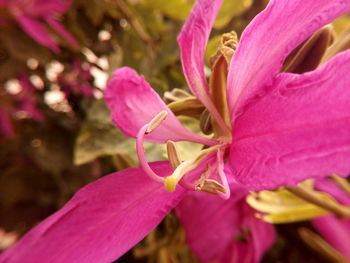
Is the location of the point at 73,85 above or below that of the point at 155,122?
above

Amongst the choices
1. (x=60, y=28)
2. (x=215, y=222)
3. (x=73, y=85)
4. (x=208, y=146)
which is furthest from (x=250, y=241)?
(x=73, y=85)

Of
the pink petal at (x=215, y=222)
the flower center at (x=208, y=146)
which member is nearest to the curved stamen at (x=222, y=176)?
the flower center at (x=208, y=146)

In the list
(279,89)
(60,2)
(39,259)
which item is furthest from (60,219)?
(60,2)

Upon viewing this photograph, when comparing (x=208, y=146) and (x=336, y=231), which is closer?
(x=208, y=146)

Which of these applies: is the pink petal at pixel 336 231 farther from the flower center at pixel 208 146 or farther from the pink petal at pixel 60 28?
the pink petal at pixel 60 28

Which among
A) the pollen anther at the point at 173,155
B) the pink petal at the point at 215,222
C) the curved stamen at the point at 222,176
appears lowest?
the pink petal at the point at 215,222

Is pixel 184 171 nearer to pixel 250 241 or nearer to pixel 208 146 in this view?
pixel 208 146
